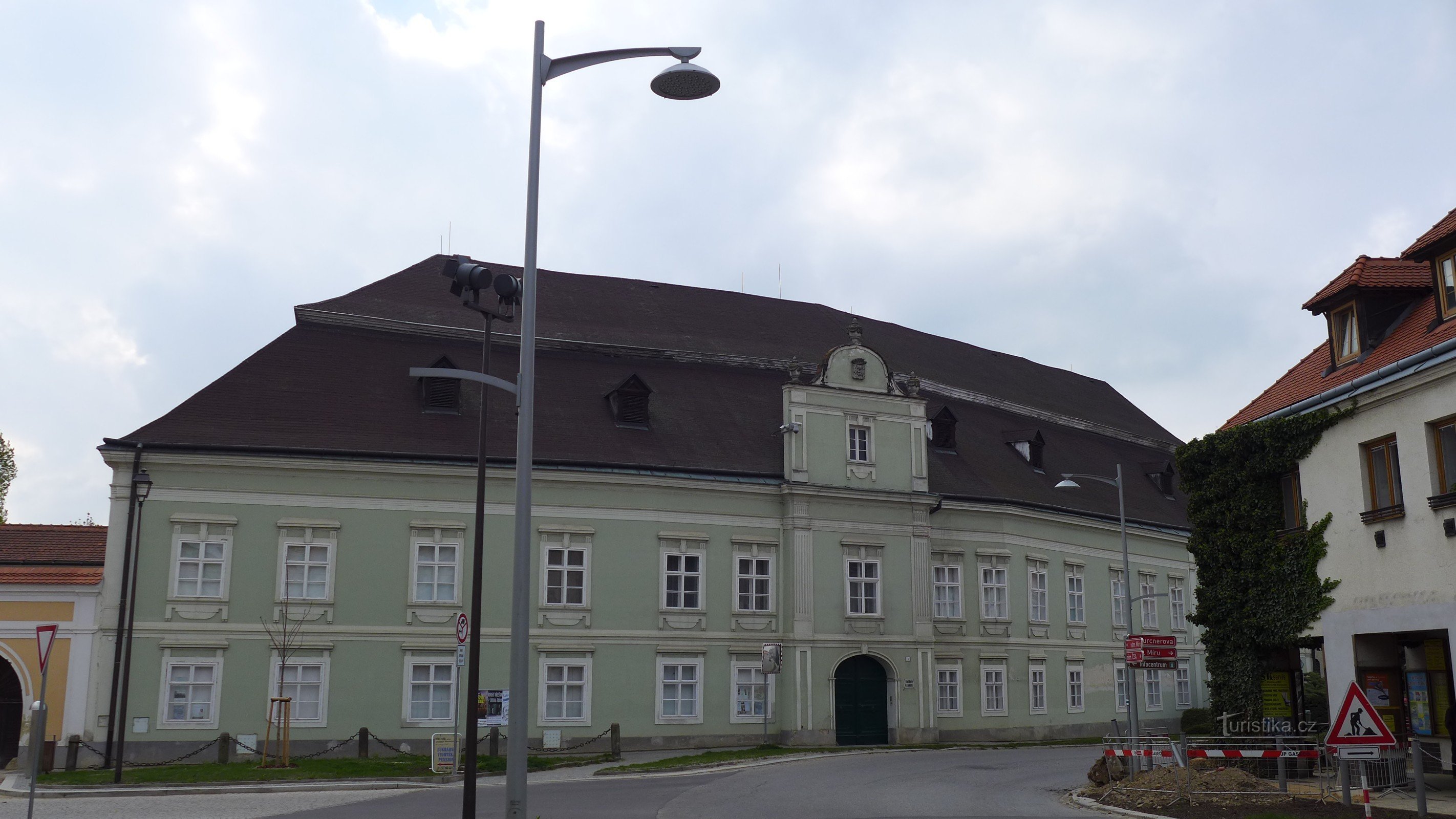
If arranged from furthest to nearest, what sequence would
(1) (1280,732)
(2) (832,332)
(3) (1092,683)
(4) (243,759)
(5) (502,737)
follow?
(2) (832,332) < (3) (1092,683) < (5) (502,737) < (4) (243,759) < (1) (1280,732)

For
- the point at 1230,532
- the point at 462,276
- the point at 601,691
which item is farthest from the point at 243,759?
the point at 1230,532

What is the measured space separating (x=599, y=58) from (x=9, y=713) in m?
28.7

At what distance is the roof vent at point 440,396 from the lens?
3478cm

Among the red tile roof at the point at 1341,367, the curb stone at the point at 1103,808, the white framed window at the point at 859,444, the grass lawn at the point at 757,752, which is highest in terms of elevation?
the white framed window at the point at 859,444

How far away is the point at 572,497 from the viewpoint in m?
34.8

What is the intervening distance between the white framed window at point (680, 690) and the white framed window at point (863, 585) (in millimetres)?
5198

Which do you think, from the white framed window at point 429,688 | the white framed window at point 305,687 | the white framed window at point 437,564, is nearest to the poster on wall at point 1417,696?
the white framed window at point 429,688

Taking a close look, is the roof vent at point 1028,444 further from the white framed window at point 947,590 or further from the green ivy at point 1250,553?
the green ivy at point 1250,553

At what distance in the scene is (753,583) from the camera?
36.5 meters

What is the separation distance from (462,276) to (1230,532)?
16.8 meters

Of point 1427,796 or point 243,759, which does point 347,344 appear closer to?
point 243,759

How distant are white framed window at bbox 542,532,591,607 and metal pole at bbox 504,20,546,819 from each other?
20.1 metres

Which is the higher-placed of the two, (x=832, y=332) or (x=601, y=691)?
(x=832, y=332)

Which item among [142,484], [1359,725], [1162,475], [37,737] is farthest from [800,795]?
[1162,475]
